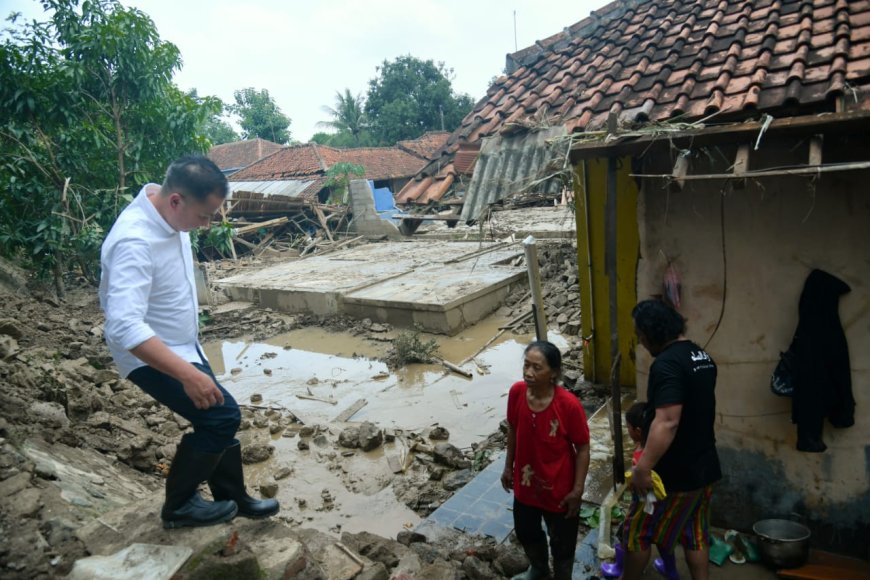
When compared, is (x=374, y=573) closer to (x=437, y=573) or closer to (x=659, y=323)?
(x=437, y=573)

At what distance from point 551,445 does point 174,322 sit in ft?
6.72

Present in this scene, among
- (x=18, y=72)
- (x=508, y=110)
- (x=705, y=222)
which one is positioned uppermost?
(x=18, y=72)

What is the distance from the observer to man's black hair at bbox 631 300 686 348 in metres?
2.78

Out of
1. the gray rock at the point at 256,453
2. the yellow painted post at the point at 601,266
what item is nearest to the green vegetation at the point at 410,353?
the yellow painted post at the point at 601,266

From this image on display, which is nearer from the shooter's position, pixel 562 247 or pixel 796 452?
pixel 796 452

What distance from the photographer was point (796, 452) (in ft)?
12.2

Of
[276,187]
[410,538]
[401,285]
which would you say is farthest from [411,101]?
[410,538]

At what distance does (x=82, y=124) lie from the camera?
30.9ft

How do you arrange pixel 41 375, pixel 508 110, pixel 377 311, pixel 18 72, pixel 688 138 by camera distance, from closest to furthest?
1. pixel 688 138
2. pixel 41 375
3. pixel 508 110
4. pixel 18 72
5. pixel 377 311

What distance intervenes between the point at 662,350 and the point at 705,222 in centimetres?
153

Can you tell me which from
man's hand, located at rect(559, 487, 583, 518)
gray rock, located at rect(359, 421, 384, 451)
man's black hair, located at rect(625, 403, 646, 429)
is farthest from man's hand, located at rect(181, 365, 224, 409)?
gray rock, located at rect(359, 421, 384, 451)

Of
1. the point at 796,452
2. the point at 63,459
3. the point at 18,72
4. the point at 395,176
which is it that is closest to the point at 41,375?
the point at 63,459

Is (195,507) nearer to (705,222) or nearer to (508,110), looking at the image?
(705,222)

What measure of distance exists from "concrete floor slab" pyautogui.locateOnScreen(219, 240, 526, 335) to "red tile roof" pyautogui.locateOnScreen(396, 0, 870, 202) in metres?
4.55
